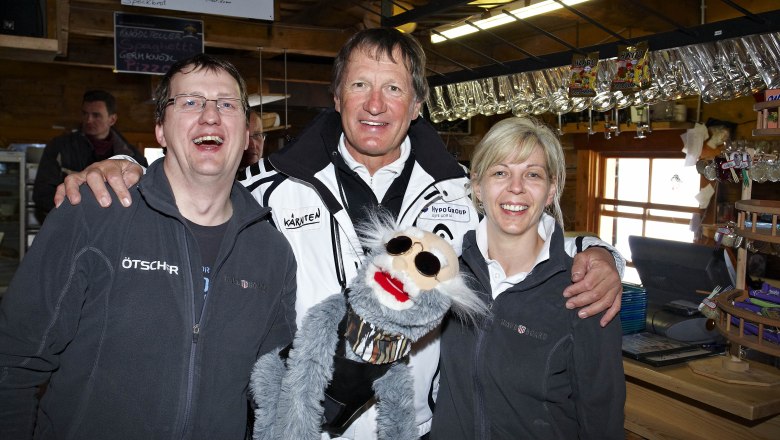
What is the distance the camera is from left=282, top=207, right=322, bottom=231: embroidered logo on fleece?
6.63 ft

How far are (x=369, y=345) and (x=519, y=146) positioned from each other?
77 cm

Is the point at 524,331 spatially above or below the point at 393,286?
below

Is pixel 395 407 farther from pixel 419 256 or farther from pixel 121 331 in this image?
pixel 121 331

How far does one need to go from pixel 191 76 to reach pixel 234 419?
3.05 feet

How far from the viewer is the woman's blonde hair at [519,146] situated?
1.85m

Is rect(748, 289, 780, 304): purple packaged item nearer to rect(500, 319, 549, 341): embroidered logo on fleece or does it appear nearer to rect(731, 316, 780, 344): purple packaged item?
rect(731, 316, 780, 344): purple packaged item

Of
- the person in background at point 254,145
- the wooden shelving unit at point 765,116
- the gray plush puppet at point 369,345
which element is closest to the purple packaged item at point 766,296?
the wooden shelving unit at point 765,116

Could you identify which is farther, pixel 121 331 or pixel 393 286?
pixel 121 331

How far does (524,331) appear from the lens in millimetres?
1745

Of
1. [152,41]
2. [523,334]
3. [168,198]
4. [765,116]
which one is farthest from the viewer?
[152,41]

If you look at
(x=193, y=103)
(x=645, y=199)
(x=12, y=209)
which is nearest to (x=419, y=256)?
(x=193, y=103)

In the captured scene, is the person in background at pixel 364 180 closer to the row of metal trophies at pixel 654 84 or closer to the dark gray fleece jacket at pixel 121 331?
the dark gray fleece jacket at pixel 121 331

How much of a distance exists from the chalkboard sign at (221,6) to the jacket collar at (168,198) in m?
1.87

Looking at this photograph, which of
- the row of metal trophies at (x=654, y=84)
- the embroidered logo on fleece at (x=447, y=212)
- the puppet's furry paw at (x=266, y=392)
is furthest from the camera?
the row of metal trophies at (x=654, y=84)
